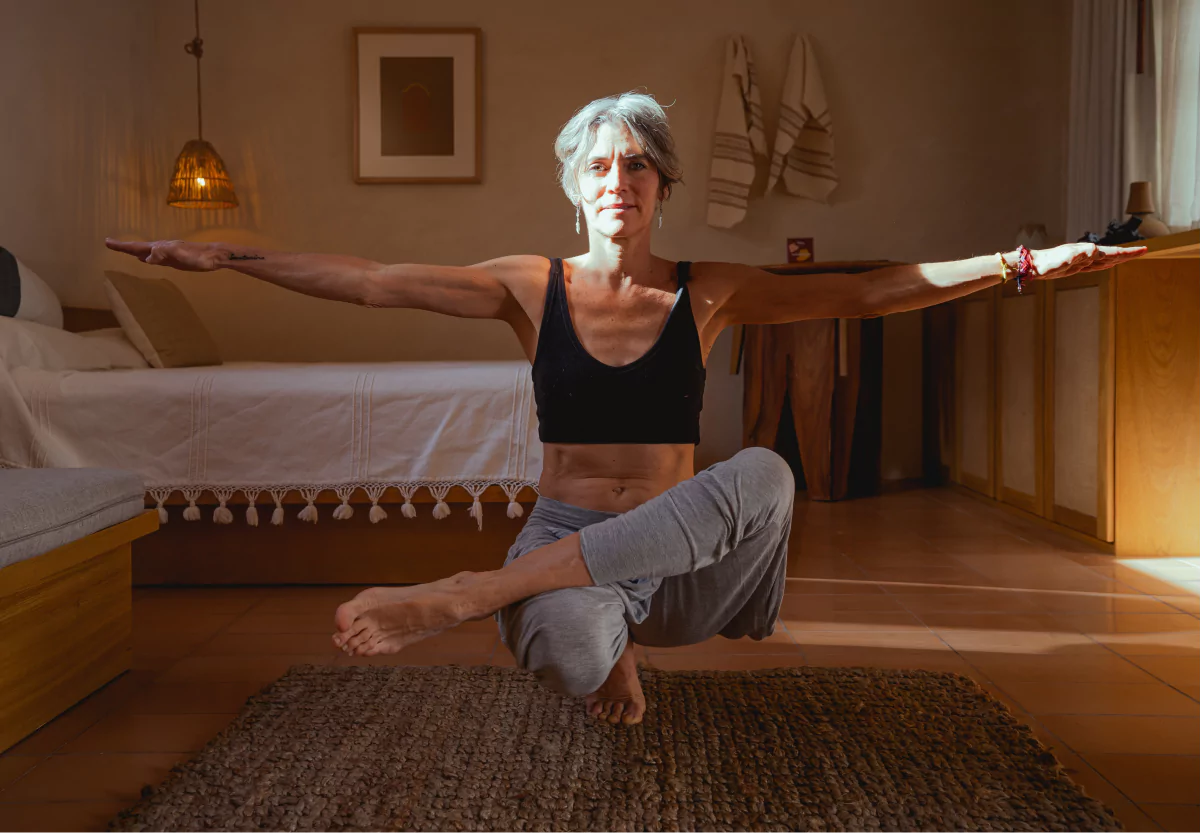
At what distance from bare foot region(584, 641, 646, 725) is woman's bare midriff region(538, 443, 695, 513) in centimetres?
30

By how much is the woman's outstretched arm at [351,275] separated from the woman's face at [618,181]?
18 centimetres

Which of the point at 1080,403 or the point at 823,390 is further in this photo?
the point at 823,390

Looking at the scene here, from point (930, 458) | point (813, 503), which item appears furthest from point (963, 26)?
point (813, 503)

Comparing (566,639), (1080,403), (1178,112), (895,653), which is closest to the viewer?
(566,639)

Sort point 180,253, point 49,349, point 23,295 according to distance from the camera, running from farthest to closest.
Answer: point 23,295
point 49,349
point 180,253

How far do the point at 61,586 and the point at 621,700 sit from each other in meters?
1.15

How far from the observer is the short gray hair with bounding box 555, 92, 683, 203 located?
1.61 metres

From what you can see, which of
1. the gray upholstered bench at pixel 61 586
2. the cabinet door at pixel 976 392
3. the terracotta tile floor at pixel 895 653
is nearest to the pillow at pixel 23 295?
the terracotta tile floor at pixel 895 653

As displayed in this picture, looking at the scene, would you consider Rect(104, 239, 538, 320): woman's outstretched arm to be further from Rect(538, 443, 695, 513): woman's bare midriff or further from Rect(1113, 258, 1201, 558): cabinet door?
Rect(1113, 258, 1201, 558): cabinet door

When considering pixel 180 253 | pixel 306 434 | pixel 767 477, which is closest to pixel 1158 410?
pixel 767 477

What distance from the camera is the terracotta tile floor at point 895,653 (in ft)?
5.32

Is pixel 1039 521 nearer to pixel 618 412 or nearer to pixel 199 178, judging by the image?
pixel 618 412

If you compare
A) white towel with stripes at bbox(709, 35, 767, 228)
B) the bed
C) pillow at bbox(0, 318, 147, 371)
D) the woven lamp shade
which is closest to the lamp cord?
the woven lamp shade

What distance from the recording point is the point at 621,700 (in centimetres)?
176
